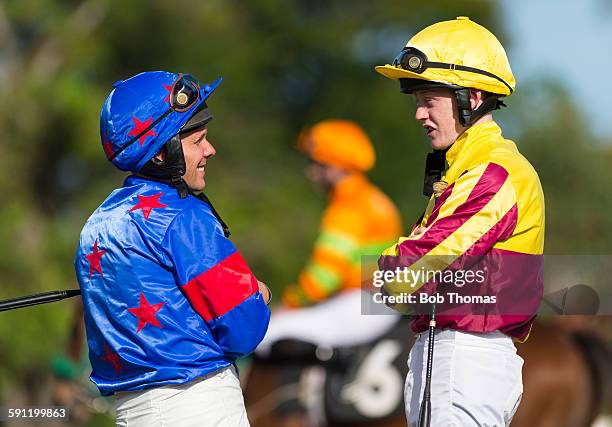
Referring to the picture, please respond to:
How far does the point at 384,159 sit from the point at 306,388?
10.4 metres

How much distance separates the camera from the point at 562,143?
1514 cm

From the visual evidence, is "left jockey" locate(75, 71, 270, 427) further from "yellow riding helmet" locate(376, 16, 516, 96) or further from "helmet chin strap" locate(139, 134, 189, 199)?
"yellow riding helmet" locate(376, 16, 516, 96)

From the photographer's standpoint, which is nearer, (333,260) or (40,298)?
(40,298)

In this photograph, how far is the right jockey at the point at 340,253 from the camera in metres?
6.83

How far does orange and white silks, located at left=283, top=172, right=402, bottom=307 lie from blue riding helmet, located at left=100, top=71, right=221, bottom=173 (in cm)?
348

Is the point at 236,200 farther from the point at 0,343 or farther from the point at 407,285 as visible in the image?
the point at 407,285

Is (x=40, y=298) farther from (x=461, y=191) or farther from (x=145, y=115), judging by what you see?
(x=461, y=191)

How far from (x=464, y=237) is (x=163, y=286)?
95cm

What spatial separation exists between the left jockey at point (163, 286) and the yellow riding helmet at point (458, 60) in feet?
2.43

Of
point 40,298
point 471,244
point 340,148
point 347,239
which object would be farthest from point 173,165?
point 340,148

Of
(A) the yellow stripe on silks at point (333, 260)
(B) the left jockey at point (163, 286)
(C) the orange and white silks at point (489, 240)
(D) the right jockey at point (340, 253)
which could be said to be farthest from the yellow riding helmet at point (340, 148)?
(B) the left jockey at point (163, 286)

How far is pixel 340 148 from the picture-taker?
24.2 feet

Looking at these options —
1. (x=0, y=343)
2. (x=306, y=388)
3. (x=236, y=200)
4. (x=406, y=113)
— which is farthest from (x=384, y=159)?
(x=306, y=388)

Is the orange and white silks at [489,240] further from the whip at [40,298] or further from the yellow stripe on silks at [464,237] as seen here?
the whip at [40,298]
